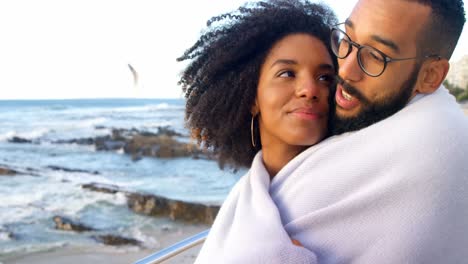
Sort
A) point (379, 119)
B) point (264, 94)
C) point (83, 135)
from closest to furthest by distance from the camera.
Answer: point (379, 119) → point (264, 94) → point (83, 135)

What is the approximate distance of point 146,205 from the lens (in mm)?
7840

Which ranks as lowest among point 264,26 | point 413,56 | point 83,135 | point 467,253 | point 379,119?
point 83,135

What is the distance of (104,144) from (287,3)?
16015 millimetres

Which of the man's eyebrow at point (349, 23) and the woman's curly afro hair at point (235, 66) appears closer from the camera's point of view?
the man's eyebrow at point (349, 23)

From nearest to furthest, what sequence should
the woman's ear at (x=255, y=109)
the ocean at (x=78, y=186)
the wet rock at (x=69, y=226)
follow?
the woman's ear at (x=255, y=109) < the ocean at (x=78, y=186) < the wet rock at (x=69, y=226)

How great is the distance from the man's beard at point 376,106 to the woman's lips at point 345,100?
1cm

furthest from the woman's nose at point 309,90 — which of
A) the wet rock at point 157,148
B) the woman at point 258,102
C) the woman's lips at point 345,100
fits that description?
the wet rock at point 157,148

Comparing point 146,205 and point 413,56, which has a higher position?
point 413,56

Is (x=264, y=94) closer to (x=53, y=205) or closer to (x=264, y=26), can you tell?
(x=264, y=26)

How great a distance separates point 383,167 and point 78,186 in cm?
926

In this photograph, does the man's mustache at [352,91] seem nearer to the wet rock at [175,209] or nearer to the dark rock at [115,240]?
the dark rock at [115,240]

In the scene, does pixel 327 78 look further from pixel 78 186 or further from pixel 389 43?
pixel 78 186

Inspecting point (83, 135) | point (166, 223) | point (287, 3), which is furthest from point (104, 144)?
point (287, 3)

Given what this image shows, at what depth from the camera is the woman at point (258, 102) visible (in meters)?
1.16
